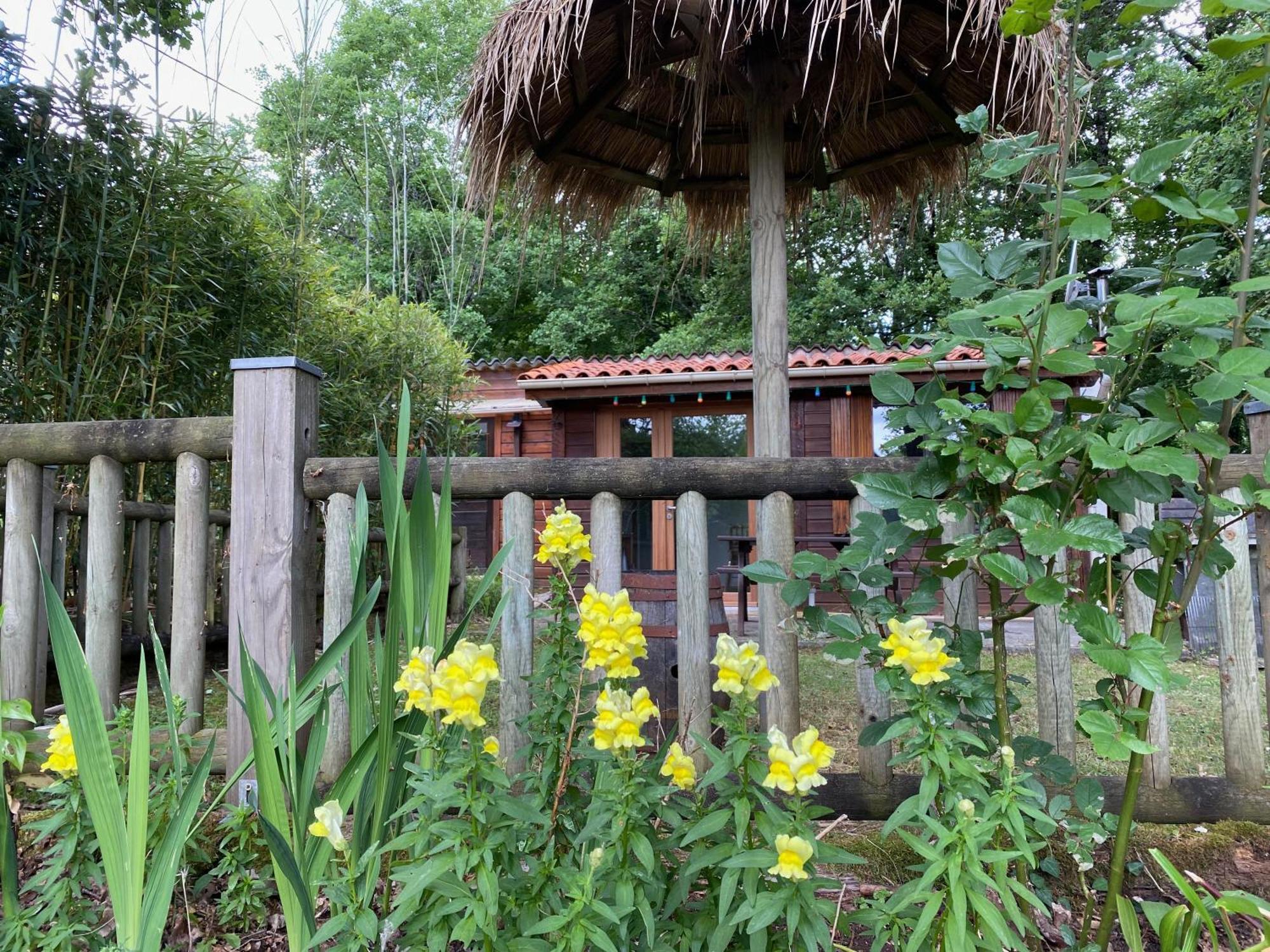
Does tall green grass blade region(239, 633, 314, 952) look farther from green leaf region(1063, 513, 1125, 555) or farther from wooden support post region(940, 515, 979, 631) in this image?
wooden support post region(940, 515, 979, 631)

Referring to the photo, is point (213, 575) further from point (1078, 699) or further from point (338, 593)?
point (1078, 699)

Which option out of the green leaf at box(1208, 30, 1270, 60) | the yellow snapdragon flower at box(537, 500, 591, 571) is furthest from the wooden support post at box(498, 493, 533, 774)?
the green leaf at box(1208, 30, 1270, 60)

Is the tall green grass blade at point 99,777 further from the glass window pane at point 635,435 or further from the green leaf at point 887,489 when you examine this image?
the glass window pane at point 635,435

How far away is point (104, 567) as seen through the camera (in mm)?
1729

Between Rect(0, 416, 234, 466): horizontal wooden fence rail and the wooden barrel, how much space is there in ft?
3.80

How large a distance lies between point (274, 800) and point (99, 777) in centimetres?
27

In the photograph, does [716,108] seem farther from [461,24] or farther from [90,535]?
[461,24]

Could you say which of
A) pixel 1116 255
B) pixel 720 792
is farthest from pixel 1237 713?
pixel 1116 255

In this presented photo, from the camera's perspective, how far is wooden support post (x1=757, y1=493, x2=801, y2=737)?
160 centimetres

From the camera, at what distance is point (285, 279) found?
3.73 metres

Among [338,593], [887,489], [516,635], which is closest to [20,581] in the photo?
[338,593]

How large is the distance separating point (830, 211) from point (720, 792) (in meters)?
10.5

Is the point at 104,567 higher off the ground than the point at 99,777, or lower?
higher

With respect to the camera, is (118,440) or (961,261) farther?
(118,440)
